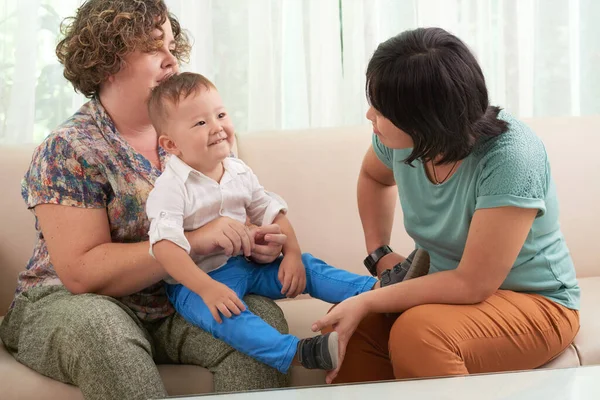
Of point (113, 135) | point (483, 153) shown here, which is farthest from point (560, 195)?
point (113, 135)

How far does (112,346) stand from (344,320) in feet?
1.50

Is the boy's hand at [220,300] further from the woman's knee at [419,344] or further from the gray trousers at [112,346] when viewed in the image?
the woman's knee at [419,344]

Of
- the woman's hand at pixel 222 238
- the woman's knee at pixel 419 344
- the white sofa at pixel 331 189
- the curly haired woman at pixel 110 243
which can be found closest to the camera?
the woman's knee at pixel 419 344

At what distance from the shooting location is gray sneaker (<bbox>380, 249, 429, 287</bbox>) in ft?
5.51

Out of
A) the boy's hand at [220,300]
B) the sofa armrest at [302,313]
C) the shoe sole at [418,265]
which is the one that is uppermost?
the shoe sole at [418,265]

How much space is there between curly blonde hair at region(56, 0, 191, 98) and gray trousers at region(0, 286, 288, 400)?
1.67 feet

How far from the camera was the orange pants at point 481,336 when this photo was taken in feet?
4.90

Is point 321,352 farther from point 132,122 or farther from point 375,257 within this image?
point 132,122

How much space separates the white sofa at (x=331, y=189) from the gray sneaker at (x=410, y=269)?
1.03 ft

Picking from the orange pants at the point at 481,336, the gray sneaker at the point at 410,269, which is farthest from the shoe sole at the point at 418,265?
the orange pants at the point at 481,336

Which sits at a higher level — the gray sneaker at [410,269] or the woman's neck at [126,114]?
the woman's neck at [126,114]

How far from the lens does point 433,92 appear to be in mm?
1505

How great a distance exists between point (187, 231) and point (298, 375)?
397 millimetres

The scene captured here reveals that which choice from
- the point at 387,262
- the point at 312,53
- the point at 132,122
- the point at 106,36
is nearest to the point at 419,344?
the point at 387,262
